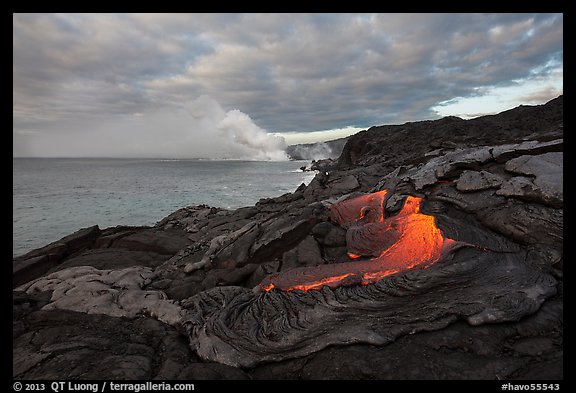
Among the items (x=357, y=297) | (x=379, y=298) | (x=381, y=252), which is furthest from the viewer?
(x=381, y=252)

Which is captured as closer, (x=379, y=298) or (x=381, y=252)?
(x=379, y=298)

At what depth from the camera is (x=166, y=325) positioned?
24.5 feet

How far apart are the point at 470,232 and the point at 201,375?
7.11m

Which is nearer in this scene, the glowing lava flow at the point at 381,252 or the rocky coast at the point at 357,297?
the rocky coast at the point at 357,297

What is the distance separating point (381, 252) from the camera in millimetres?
8414

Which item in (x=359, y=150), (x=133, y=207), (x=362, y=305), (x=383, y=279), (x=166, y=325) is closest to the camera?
(x=362, y=305)

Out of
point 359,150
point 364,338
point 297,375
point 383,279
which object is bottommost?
point 297,375

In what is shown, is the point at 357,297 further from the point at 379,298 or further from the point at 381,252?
the point at 381,252

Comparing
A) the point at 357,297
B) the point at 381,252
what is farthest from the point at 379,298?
the point at 381,252

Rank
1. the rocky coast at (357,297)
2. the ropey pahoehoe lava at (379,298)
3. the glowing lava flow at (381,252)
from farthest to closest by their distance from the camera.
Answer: the glowing lava flow at (381,252) < the ropey pahoehoe lava at (379,298) < the rocky coast at (357,297)

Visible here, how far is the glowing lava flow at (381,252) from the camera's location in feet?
24.0

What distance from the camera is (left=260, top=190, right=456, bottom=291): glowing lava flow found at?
24.0 feet
